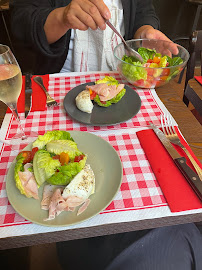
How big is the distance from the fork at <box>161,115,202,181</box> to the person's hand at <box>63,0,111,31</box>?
1.75 ft

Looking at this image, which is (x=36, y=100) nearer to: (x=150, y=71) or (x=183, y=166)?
(x=150, y=71)

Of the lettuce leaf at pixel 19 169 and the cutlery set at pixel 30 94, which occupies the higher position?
the lettuce leaf at pixel 19 169

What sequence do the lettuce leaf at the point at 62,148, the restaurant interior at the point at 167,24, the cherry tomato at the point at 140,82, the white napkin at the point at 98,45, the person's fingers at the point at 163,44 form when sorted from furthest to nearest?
1. the restaurant interior at the point at 167,24
2. the white napkin at the point at 98,45
3. the person's fingers at the point at 163,44
4. the cherry tomato at the point at 140,82
5. the lettuce leaf at the point at 62,148

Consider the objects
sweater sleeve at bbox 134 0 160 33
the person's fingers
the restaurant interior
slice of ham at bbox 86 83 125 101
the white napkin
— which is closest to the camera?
slice of ham at bbox 86 83 125 101

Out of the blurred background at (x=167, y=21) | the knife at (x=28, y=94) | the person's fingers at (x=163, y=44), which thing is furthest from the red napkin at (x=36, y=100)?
the blurred background at (x=167, y=21)

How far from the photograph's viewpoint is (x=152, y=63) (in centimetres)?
108

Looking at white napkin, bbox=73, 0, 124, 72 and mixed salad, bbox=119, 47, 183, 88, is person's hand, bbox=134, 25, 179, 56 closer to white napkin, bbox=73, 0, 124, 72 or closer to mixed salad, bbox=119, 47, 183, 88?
mixed salad, bbox=119, 47, 183, 88

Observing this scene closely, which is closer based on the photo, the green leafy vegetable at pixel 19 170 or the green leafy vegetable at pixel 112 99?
the green leafy vegetable at pixel 19 170

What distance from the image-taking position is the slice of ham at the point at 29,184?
1.88 ft

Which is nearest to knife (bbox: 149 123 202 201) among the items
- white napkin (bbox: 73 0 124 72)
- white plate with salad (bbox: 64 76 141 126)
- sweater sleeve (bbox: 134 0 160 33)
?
white plate with salad (bbox: 64 76 141 126)

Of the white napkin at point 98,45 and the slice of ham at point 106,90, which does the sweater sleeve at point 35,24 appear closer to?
the white napkin at point 98,45

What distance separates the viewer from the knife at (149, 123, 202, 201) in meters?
0.59

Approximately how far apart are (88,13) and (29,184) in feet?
2.66

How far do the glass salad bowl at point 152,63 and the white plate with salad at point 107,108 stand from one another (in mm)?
78
